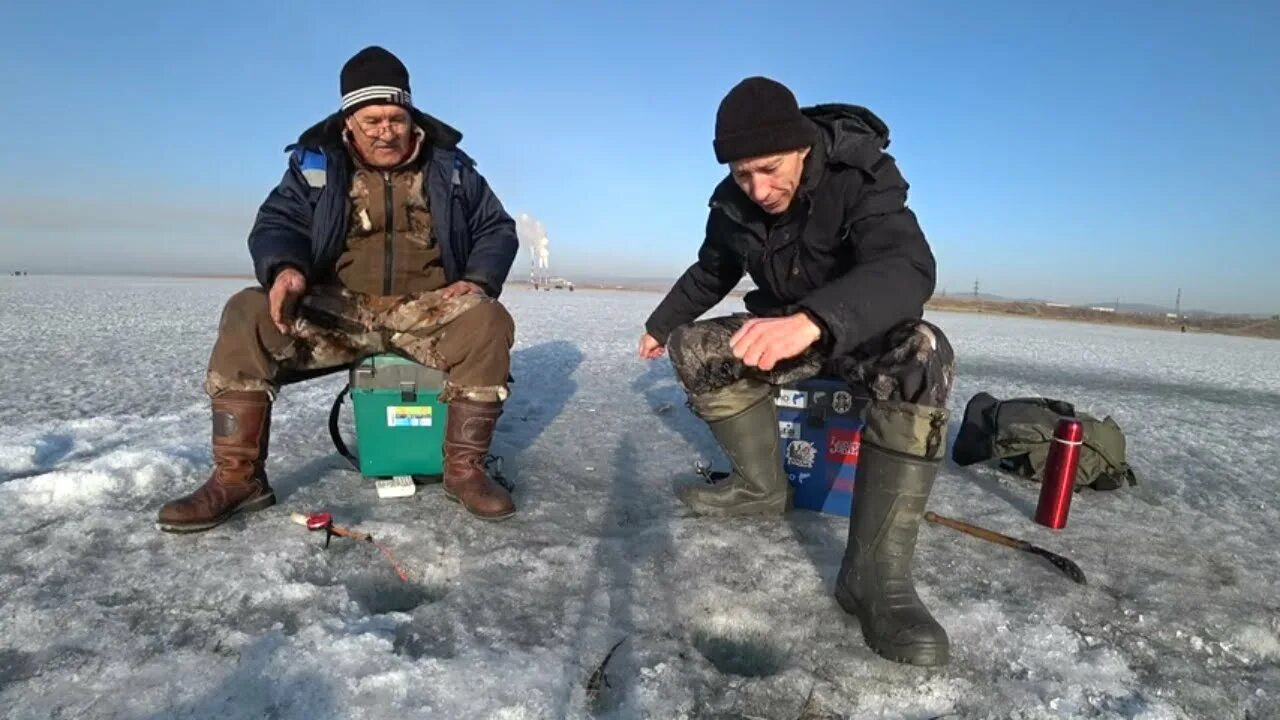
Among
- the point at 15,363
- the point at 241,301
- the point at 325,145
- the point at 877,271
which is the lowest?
the point at 15,363

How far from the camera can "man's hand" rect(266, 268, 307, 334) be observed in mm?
2406

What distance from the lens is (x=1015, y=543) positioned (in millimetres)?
2357

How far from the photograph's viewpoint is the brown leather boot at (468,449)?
2.57m

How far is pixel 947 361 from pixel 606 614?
1237mm

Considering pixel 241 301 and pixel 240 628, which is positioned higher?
pixel 241 301

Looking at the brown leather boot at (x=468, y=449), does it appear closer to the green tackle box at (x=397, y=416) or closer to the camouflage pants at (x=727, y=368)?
the green tackle box at (x=397, y=416)

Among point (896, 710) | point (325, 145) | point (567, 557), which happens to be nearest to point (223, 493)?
point (567, 557)

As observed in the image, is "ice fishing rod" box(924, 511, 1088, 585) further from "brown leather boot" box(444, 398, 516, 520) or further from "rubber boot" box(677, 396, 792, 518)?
"brown leather boot" box(444, 398, 516, 520)

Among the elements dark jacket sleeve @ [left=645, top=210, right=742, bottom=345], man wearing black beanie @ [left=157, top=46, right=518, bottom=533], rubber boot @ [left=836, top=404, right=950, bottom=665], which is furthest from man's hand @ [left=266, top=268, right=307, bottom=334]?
rubber boot @ [left=836, top=404, right=950, bottom=665]

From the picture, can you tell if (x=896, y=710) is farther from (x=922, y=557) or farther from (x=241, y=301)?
(x=241, y=301)

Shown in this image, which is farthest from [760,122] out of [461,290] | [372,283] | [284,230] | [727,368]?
[284,230]

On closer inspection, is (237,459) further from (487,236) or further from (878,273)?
(878,273)

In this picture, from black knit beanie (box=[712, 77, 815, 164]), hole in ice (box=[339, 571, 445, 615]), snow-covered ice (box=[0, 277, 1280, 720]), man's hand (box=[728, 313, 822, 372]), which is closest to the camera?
snow-covered ice (box=[0, 277, 1280, 720])

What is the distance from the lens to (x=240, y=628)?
66.9 inches
